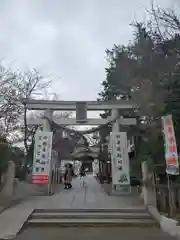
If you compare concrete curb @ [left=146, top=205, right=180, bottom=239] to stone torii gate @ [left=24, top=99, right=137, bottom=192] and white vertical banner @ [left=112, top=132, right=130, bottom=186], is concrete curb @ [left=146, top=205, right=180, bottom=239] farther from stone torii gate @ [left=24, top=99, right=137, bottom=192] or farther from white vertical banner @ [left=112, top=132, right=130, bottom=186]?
stone torii gate @ [left=24, top=99, right=137, bottom=192]

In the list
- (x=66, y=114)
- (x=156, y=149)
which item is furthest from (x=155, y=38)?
(x=66, y=114)

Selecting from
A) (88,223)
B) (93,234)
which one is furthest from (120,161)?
(93,234)

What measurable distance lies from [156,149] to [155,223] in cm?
327

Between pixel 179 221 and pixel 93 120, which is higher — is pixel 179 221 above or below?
below

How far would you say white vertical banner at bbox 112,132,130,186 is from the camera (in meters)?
15.3

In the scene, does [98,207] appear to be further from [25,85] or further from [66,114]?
[66,114]

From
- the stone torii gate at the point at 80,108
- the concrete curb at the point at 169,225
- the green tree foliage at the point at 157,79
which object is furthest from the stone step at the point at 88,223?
the stone torii gate at the point at 80,108

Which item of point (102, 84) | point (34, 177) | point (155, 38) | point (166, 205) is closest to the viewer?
point (166, 205)

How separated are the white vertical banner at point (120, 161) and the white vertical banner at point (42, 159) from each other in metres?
3.46

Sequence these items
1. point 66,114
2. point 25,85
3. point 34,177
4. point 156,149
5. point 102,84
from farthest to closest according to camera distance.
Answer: point 66,114 → point 102,84 → point 25,85 → point 34,177 → point 156,149

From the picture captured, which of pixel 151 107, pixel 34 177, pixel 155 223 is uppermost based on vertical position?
pixel 151 107

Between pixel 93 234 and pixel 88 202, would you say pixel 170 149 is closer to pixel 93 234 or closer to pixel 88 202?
pixel 93 234

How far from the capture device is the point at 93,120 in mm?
17344

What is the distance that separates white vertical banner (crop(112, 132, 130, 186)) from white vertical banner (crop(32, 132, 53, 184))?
3.46 m
